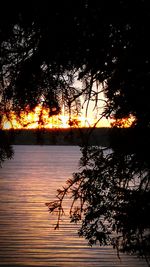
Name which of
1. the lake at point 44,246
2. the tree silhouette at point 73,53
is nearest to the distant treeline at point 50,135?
the tree silhouette at point 73,53

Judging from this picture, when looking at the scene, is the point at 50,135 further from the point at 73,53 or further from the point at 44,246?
the point at 44,246

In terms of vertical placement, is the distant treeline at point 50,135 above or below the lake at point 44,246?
above

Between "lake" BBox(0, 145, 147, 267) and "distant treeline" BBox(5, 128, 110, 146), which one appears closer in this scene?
"distant treeline" BBox(5, 128, 110, 146)

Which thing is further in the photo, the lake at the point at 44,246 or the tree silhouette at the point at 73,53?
the lake at the point at 44,246

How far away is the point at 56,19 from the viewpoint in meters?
4.34

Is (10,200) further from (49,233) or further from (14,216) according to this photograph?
(49,233)

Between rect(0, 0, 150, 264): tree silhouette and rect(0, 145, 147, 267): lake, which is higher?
rect(0, 0, 150, 264): tree silhouette

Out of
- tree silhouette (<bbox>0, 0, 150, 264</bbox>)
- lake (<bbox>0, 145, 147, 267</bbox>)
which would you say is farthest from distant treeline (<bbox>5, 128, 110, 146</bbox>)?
lake (<bbox>0, 145, 147, 267</bbox>)

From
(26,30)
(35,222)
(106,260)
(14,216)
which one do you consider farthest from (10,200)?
(26,30)

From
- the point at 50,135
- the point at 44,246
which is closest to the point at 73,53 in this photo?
the point at 50,135

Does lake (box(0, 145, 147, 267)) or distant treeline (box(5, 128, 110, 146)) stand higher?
distant treeline (box(5, 128, 110, 146))

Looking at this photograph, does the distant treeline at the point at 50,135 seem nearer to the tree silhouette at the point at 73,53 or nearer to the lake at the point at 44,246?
the tree silhouette at the point at 73,53

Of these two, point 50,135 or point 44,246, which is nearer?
point 50,135

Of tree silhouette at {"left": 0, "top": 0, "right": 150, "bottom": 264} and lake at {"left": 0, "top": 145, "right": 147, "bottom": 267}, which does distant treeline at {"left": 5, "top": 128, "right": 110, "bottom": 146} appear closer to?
tree silhouette at {"left": 0, "top": 0, "right": 150, "bottom": 264}
